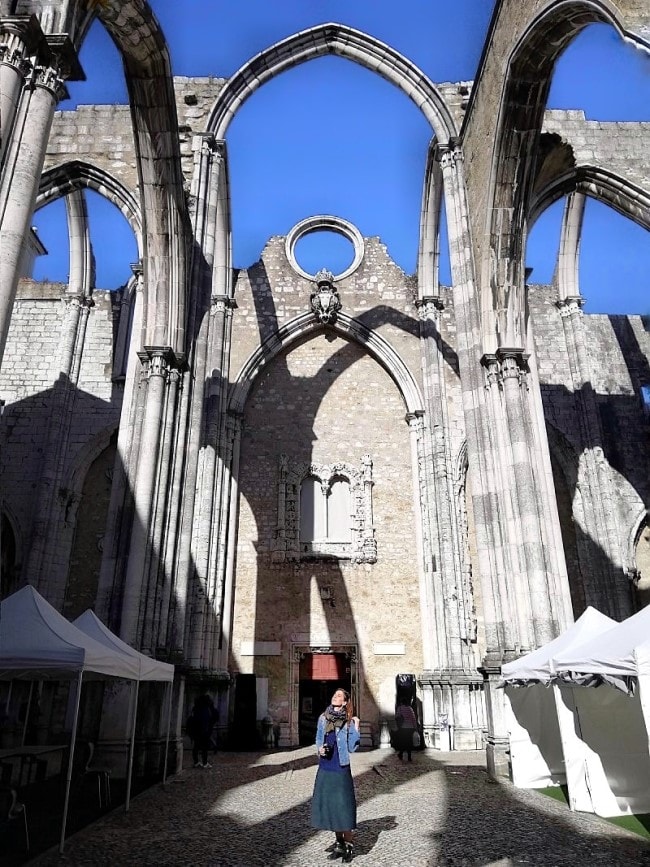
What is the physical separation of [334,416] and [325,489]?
5.70 ft

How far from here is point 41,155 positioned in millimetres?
4730

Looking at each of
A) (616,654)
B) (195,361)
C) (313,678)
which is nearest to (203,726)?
(313,678)

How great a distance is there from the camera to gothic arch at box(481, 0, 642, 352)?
855 centimetres

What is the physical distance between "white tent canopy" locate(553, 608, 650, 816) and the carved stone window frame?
778 cm

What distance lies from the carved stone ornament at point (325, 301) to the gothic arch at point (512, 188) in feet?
18.8

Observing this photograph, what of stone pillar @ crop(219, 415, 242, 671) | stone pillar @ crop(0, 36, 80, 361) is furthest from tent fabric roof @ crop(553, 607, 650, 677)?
stone pillar @ crop(219, 415, 242, 671)

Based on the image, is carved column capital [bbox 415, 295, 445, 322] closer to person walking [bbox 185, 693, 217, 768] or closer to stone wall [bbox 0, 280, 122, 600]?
stone wall [bbox 0, 280, 122, 600]

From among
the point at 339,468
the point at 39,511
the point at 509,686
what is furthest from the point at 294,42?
the point at 509,686

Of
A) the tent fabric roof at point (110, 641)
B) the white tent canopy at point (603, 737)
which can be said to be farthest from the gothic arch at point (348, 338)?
the white tent canopy at point (603, 737)

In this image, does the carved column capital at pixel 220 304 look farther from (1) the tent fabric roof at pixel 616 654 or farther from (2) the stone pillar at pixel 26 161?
(1) the tent fabric roof at pixel 616 654

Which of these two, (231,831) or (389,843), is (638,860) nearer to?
(389,843)

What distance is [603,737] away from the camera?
17.3 ft

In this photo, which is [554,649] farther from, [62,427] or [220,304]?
[62,427]

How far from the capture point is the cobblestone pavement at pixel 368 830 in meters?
3.95
